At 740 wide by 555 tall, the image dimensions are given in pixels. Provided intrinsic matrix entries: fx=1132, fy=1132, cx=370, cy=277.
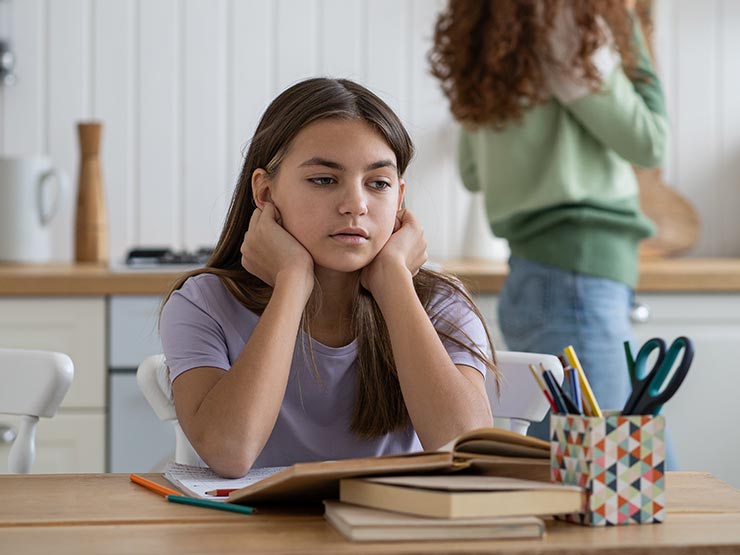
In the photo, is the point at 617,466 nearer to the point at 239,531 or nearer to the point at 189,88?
the point at 239,531

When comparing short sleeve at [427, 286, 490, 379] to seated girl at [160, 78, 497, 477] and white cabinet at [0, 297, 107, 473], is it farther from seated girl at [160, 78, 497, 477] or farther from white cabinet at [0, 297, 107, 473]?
white cabinet at [0, 297, 107, 473]

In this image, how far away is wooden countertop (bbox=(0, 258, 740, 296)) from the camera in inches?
88.8

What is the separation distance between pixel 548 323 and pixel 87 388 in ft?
3.05

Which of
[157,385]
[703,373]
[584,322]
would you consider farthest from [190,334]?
[703,373]

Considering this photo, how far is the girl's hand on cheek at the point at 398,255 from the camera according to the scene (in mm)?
1369

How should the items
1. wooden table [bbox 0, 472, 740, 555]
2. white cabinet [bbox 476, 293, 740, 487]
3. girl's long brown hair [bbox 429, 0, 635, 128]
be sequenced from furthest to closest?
white cabinet [bbox 476, 293, 740, 487] < girl's long brown hair [bbox 429, 0, 635, 128] < wooden table [bbox 0, 472, 740, 555]

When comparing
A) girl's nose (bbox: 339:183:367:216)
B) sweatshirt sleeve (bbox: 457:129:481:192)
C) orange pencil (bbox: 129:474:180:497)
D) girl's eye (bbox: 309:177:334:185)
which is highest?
sweatshirt sleeve (bbox: 457:129:481:192)

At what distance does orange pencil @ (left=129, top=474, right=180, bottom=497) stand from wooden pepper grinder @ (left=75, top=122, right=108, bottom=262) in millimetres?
1654

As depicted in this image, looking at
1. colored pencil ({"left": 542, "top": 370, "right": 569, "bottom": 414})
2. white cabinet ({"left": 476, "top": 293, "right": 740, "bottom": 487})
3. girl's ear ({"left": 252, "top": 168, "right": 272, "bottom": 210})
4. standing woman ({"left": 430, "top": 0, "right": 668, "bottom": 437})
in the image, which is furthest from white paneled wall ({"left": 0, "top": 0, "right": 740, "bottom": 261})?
colored pencil ({"left": 542, "top": 370, "right": 569, "bottom": 414})

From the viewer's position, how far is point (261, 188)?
144 cm

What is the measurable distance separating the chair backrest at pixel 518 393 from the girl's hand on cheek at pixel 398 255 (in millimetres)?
174

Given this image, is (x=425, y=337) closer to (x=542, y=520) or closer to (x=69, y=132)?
(x=542, y=520)

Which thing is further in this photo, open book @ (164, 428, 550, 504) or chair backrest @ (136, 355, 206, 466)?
chair backrest @ (136, 355, 206, 466)

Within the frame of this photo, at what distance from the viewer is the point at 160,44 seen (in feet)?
9.13
